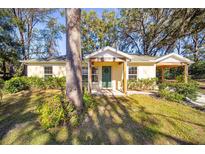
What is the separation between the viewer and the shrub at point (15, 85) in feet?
41.5

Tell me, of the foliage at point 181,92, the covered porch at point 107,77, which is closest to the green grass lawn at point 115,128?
the foliage at point 181,92

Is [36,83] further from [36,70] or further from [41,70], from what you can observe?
[36,70]

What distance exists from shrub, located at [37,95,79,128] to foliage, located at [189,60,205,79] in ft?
93.8

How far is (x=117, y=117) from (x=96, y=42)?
16344 mm

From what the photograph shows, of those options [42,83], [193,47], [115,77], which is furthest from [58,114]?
[193,47]

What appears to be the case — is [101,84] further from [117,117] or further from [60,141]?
[60,141]

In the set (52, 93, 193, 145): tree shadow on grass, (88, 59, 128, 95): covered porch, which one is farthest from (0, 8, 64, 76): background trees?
(52, 93, 193, 145): tree shadow on grass

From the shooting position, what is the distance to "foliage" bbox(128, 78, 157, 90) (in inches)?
550

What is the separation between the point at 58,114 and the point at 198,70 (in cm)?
2990

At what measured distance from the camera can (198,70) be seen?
90.5 feet

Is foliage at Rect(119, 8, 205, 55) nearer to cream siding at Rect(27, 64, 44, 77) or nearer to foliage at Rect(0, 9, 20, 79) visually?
cream siding at Rect(27, 64, 44, 77)

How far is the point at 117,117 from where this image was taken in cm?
659

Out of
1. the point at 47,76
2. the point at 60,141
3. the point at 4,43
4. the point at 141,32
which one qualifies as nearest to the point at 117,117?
the point at 60,141

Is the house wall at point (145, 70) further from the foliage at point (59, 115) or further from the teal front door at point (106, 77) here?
the foliage at point (59, 115)
